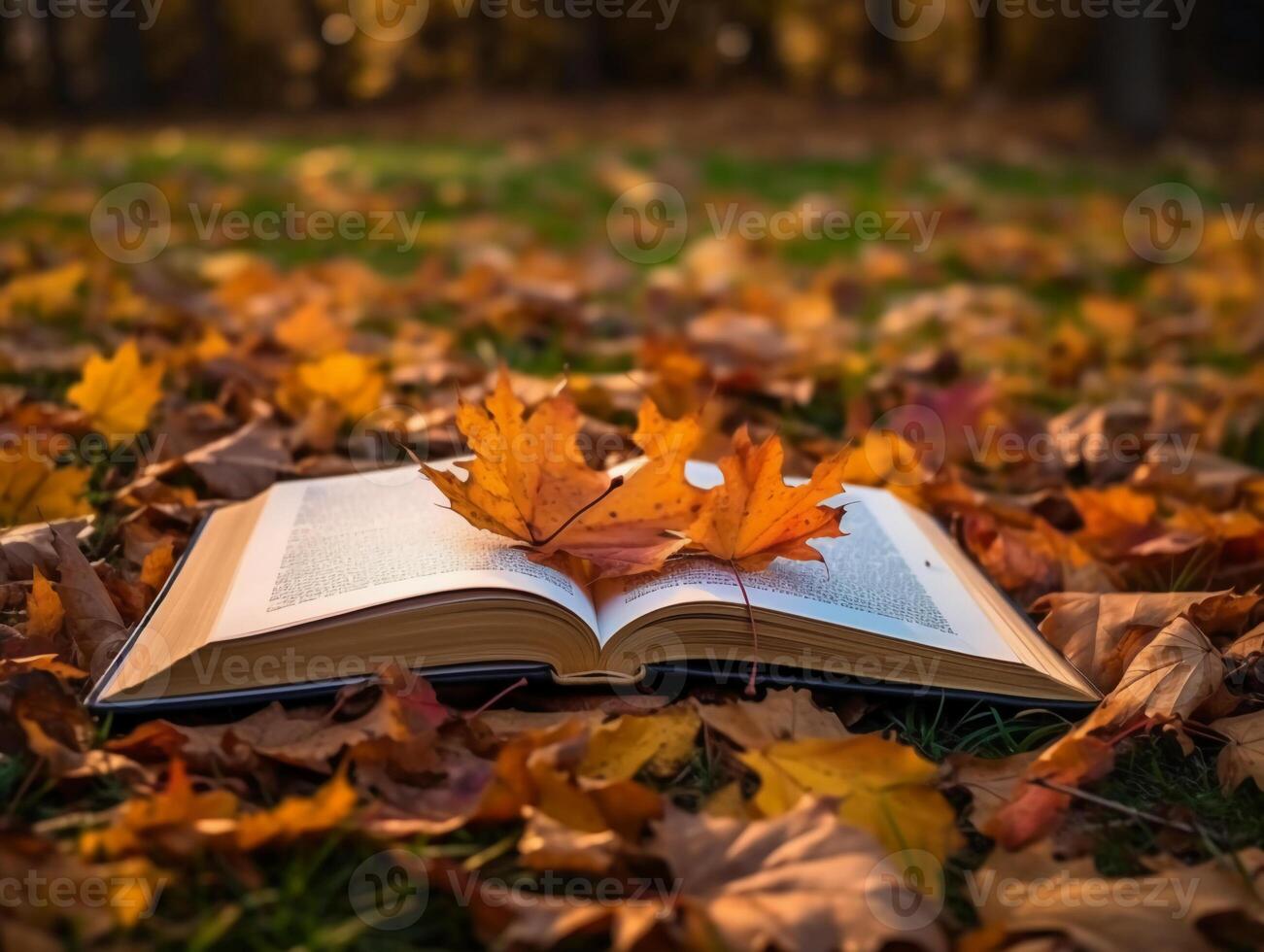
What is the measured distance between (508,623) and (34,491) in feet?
2.43

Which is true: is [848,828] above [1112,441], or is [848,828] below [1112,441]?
above

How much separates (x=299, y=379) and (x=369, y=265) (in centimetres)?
166

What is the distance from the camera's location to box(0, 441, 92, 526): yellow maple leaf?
151 cm

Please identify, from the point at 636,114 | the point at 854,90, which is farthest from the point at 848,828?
the point at 854,90

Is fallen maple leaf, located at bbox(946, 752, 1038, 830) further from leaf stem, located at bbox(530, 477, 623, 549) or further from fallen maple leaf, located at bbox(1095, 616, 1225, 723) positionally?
leaf stem, located at bbox(530, 477, 623, 549)

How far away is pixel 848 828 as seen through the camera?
0.93 metres

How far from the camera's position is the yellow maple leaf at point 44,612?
1.22m

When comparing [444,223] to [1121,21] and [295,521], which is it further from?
[1121,21]

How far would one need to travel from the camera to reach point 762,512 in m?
1.22

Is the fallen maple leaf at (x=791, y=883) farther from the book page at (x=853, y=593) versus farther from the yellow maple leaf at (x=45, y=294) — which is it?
the yellow maple leaf at (x=45, y=294)

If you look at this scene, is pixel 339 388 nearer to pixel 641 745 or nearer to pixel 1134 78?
pixel 641 745

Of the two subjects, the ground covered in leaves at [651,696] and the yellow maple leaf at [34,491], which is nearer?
the ground covered in leaves at [651,696]

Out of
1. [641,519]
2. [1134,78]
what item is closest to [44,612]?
[641,519]

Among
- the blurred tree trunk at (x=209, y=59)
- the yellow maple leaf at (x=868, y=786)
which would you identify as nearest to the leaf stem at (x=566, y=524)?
the yellow maple leaf at (x=868, y=786)
